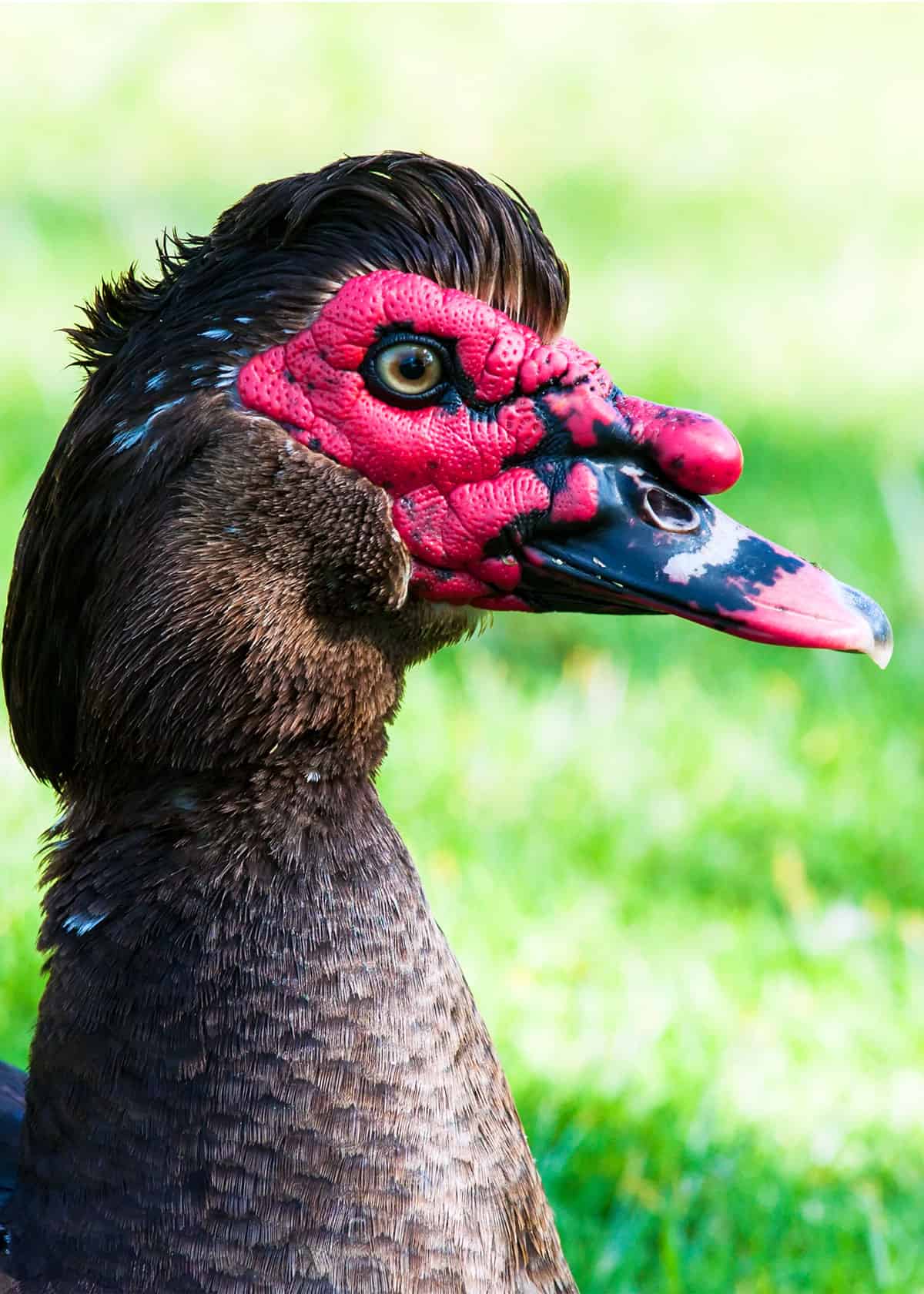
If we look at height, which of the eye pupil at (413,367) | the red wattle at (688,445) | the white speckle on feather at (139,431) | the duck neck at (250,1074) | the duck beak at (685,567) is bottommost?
the duck neck at (250,1074)

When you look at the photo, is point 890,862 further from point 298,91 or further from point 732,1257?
point 298,91

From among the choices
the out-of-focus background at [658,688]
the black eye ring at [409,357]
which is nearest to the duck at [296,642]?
the black eye ring at [409,357]

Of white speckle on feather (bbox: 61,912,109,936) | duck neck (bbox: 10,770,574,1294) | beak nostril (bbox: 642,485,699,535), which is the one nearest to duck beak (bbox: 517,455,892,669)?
beak nostril (bbox: 642,485,699,535)

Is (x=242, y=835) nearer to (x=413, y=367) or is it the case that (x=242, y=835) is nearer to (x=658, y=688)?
(x=413, y=367)

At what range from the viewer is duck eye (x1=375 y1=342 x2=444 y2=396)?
199 cm

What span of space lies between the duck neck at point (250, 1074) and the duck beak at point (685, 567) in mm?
362

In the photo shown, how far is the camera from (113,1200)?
196cm

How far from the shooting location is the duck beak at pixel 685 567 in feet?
6.49

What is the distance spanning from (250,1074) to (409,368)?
784 millimetres

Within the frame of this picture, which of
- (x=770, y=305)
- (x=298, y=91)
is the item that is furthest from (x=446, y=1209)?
(x=298, y=91)

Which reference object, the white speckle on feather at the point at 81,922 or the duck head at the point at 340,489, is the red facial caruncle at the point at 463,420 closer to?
the duck head at the point at 340,489

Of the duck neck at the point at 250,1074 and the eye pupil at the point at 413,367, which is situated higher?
the eye pupil at the point at 413,367

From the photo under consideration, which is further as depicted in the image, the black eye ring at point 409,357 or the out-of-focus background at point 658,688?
the out-of-focus background at point 658,688

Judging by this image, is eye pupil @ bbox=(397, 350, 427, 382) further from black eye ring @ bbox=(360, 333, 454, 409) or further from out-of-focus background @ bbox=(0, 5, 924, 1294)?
out-of-focus background @ bbox=(0, 5, 924, 1294)
